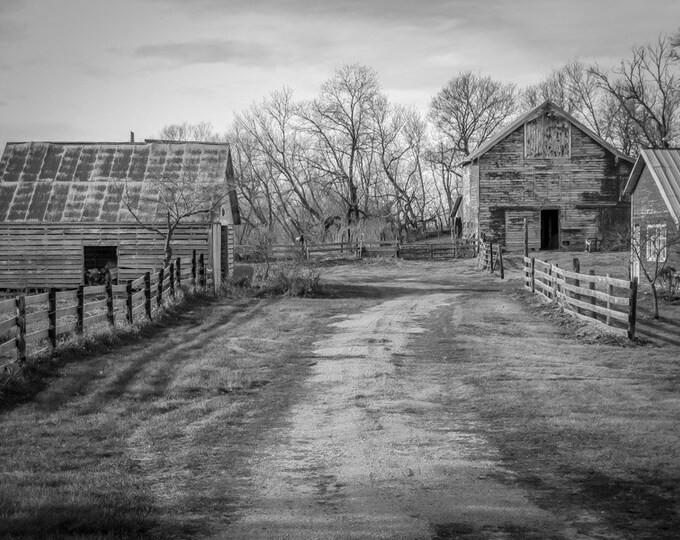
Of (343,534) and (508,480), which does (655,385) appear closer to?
(508,480)

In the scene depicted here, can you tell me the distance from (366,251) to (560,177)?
39.2ft

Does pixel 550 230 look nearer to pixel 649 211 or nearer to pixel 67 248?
pixel 649 211

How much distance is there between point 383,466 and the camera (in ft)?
24.7

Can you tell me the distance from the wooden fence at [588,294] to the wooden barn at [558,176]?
17.8m

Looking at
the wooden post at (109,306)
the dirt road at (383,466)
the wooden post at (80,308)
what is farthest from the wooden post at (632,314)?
the wooden post at (80,308)

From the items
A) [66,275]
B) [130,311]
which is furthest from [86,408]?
[66,275]

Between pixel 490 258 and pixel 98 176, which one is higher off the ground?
pixel 98 176

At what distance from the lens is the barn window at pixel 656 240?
24.7m

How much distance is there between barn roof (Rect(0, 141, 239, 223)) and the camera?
31.3 meters

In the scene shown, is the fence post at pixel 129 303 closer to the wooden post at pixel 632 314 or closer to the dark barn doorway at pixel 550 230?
the wooden post at pixel 632 314

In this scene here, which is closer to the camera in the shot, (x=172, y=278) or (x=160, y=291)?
(x=160, y=291)

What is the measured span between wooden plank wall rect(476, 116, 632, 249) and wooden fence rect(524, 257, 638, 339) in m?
17.8

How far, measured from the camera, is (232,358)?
14258mm

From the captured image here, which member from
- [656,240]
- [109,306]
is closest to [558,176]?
[656,240]
